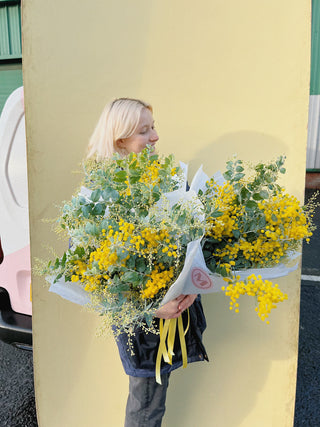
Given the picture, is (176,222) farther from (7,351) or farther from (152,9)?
(7,351)

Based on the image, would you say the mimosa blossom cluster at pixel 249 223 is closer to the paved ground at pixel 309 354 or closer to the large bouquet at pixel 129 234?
the large bouquet at pixel 129 234

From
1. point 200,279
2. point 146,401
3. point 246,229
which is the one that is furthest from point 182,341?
point 246,229

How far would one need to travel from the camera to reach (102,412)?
5.71 feet

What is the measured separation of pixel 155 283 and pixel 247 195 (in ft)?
1.24

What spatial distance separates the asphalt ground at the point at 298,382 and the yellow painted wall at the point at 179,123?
299 mm

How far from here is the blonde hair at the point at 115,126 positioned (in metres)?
1.38

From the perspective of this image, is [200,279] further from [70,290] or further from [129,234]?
[70,290]

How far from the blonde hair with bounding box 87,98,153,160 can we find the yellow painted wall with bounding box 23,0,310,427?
1.17 feet

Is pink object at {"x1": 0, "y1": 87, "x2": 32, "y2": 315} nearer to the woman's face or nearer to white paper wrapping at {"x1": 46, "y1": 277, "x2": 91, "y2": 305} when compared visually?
the woman's face

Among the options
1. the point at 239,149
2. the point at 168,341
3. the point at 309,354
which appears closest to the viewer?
the point at 168,341

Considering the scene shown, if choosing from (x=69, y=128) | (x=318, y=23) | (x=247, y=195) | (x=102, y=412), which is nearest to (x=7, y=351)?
(x=102, y=412)

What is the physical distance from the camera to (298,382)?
82.3 inches

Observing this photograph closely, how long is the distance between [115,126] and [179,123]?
0.48m

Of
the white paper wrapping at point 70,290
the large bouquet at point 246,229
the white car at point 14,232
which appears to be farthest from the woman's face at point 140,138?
the white car at point 14,232
